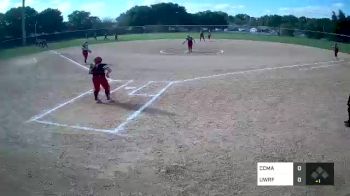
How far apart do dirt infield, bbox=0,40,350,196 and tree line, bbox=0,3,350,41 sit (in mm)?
24903

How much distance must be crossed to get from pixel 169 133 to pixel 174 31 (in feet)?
170

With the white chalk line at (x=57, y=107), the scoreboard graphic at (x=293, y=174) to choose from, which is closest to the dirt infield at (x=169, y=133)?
the white chalk line at (x=57, y=107)

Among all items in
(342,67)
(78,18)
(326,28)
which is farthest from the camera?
(78,18)

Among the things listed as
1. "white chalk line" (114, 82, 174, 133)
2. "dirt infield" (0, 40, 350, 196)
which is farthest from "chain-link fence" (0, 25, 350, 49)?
"white chalk line" (114, 82, 174, 133)

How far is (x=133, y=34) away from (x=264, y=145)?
52.5 m

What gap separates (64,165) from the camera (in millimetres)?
8469

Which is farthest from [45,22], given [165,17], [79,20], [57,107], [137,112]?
[137,112]

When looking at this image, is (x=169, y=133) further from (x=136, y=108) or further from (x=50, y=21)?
(x=50, y=21)

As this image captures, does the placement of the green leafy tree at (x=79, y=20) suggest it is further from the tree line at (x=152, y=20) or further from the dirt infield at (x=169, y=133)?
the dirt infield at (x=169, y=133)

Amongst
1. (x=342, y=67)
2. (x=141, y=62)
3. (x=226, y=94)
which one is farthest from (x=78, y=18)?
(x=226, y=94)

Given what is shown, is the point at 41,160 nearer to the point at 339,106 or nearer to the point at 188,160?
the point at 188,160

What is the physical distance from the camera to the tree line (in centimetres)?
4438

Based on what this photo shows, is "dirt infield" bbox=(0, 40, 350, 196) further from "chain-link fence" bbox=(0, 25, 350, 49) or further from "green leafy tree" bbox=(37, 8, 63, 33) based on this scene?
"green leafy tree" bbox=(37, 8, 63, 33)

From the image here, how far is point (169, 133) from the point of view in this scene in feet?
35.1
